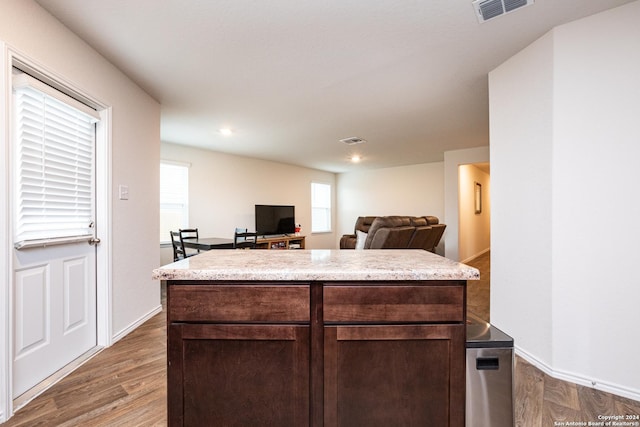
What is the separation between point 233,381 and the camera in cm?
119

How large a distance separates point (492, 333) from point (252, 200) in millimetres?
5788

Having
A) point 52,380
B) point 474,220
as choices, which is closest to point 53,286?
point 52,380

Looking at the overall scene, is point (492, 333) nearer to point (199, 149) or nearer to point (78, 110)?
point (78, 110)

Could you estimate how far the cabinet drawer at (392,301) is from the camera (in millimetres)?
1167

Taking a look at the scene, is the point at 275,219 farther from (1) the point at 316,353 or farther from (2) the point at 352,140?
(1) the point at 316,353

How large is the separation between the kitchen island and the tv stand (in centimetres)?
466

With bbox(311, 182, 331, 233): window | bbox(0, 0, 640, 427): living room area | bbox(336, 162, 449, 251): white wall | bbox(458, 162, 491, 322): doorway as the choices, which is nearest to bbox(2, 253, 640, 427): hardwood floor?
bbox(0, 0, 640, 427): living room area

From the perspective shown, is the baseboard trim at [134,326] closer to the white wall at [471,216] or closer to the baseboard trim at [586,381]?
the baseboard trim at [586,381]

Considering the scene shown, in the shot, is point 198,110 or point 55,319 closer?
point 55,319

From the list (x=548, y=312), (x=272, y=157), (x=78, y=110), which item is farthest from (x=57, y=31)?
(x=272, y=157)

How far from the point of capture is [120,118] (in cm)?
266

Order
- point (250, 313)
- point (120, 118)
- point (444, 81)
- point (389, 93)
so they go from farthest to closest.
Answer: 1. point (389, 93)
2. point (444, 81)
3. point (120, 118)
4. point (250, 313)

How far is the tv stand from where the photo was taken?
20.0 ft

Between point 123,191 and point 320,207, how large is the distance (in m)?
6.14
